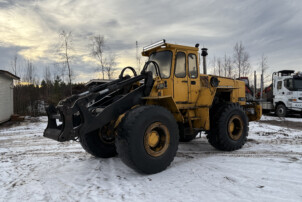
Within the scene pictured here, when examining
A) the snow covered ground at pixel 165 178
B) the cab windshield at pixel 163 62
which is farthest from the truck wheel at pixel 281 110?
the cab windshield at pixel 163 62

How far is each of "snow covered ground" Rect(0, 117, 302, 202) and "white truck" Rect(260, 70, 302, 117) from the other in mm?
10809

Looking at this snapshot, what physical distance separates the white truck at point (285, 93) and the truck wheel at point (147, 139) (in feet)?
40.2

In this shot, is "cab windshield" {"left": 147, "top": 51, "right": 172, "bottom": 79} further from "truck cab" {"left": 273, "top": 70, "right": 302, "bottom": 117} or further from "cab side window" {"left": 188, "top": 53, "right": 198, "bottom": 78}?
"truck cab" {"left": 273, "top": 70, "right": 302, "bottom": 117}

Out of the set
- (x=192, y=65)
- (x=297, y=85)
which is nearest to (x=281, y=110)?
(x=297, y=85)

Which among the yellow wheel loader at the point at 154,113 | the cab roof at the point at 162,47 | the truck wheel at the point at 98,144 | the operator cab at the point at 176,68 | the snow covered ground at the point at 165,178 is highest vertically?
the cab roof at the point at 162,47

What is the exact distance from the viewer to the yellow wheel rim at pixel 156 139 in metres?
4.50

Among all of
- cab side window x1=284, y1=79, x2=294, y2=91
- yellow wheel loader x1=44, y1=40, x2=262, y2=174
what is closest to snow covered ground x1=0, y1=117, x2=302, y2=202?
yellow wheel loader x1=44, y1=40, x2=262, y2=174

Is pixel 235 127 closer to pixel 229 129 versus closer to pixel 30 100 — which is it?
pixel 229 129

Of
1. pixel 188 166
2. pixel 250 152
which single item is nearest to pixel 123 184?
pixel 188 166

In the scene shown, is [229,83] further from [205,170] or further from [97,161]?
[97,161]

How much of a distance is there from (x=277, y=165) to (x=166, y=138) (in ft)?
8.24

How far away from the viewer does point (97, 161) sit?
562 cm

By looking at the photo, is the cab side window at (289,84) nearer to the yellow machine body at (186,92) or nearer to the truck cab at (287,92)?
the truck cab at (287,92)

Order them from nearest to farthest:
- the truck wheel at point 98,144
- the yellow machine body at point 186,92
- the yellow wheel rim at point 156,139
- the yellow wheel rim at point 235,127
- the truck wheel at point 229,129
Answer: the yellow wheel rim at point 156,139 < the yellow machine body at point 186,92 < the truck wheel at point 98,144 < the truck wheel at point 229,129 < the yellow wheel rim at point 235,127
